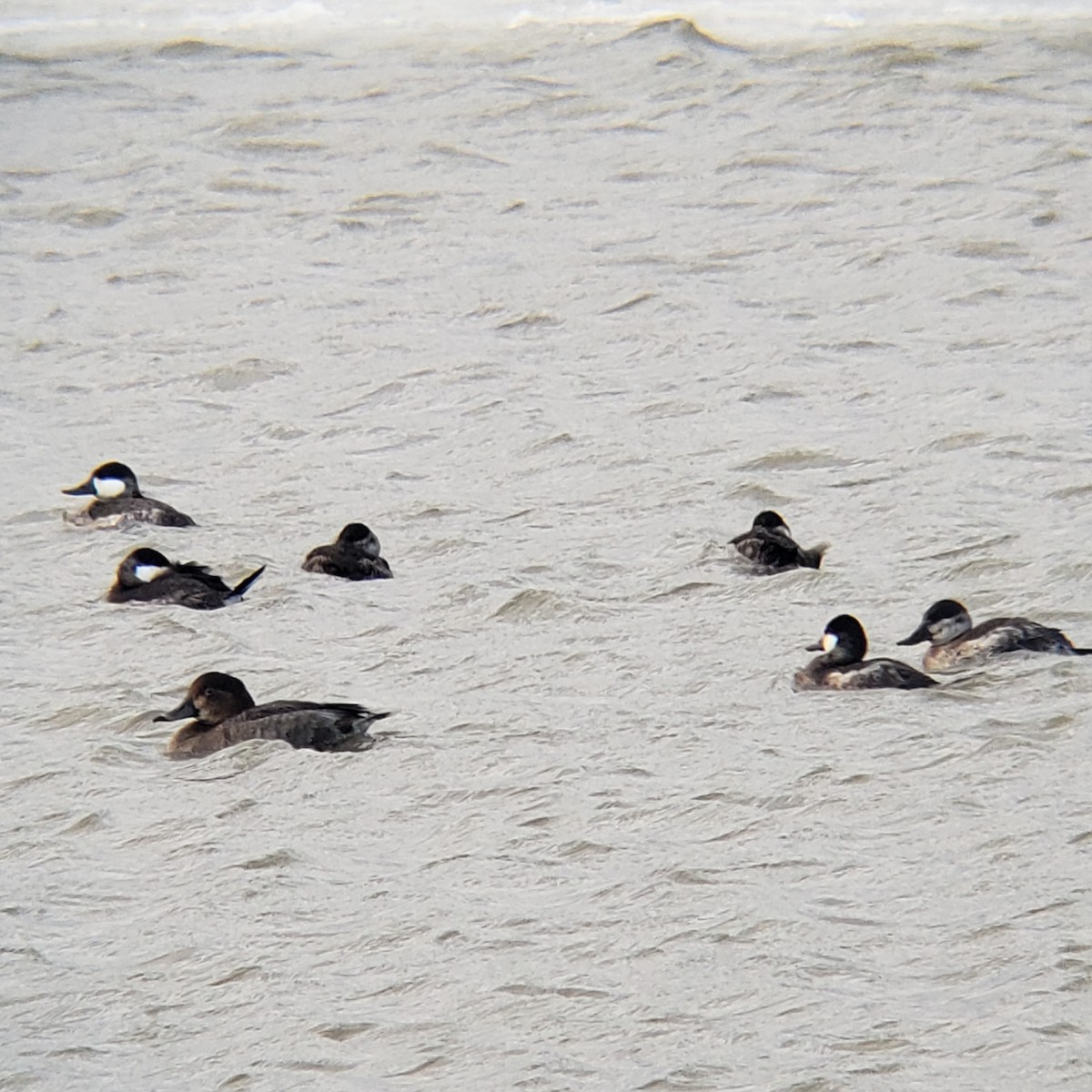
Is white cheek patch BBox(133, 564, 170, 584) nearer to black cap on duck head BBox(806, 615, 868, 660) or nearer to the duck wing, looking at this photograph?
the duck wing

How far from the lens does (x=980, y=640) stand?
7.37 m

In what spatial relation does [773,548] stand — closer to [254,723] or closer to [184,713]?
[254,723]

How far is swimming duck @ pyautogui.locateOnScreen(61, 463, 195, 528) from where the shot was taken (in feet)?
30.3

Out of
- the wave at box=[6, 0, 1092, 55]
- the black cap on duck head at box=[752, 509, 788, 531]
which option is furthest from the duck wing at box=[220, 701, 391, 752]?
the wave at box=[6, 0, 1092, 55]

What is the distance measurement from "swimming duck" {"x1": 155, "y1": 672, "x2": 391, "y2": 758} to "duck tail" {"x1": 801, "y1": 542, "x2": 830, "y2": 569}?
2013mm

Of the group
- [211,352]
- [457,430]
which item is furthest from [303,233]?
[457,430]

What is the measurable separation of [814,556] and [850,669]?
137 centimetres

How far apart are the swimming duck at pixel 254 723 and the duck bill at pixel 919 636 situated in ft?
6.18

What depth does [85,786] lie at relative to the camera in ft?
22.4

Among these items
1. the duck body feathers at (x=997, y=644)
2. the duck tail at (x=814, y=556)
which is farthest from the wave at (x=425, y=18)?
the duck body feathers at (x=997, y=644)

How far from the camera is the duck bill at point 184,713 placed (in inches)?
282

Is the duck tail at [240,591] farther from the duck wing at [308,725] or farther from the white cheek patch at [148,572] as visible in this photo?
the duck wing at [308,725]

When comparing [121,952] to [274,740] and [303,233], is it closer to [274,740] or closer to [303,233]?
[274,740]

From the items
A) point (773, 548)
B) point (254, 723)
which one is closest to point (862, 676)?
point (773, 548)
